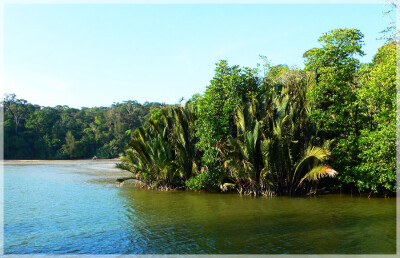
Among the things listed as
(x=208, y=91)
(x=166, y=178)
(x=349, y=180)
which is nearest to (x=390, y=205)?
(x=349, y=180)

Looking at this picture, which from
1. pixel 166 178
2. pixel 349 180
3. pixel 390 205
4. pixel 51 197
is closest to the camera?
pixel 390 205

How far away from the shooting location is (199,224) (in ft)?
35.0

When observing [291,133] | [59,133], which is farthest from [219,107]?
[59,133]

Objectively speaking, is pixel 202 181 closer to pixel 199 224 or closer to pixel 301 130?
pixel 301 130

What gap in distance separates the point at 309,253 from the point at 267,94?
10963 millimetres

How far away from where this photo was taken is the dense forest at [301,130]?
13906 millimetres

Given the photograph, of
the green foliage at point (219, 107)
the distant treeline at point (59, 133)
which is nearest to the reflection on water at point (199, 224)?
the green foliage at point (219, 107)

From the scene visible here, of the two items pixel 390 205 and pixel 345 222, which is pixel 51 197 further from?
pixel 390 205

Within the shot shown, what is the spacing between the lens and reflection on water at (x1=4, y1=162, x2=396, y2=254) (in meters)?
8.36

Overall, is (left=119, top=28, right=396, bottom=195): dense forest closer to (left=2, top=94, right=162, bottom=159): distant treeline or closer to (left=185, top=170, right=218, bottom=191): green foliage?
(left=185, top=170, right=218, bottom=191): green foliage

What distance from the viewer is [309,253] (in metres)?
→ 7.71

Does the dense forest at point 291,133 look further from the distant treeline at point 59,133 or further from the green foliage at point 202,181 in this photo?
the distant treeline at point 59,133

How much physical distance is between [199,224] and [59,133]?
235 ft

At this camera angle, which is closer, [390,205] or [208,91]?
[390,205]
